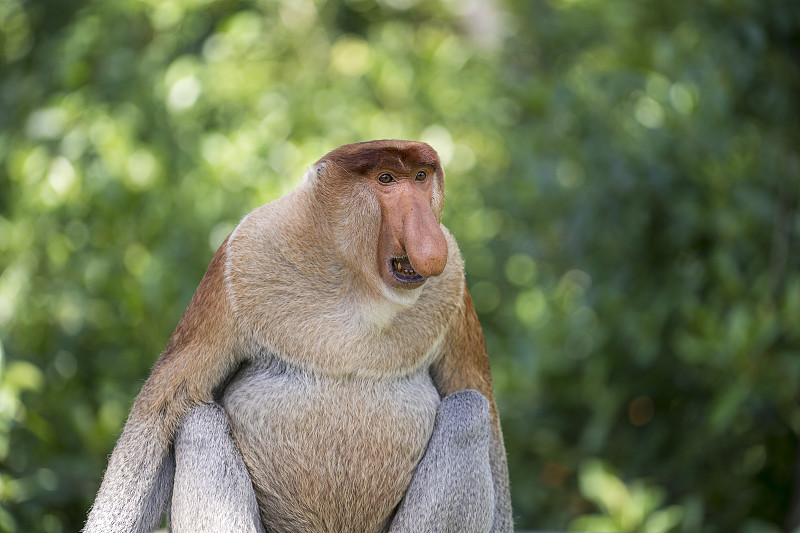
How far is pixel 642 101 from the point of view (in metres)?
4.34

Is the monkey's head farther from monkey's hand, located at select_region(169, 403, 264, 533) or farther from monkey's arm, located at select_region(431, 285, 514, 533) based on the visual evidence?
monkey's hand, located at select_region(169, 403, 264, 533)

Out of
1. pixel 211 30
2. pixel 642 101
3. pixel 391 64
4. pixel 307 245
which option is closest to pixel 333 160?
pixel 307 245

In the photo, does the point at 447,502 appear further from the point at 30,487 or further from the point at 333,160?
the point at 30,487

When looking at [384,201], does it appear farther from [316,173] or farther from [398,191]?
[316,173]

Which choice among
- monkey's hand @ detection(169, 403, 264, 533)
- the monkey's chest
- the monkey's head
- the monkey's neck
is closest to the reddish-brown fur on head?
the monkey's head

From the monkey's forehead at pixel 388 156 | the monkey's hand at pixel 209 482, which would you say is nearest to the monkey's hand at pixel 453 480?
the monkey's hand at pixel 209 482

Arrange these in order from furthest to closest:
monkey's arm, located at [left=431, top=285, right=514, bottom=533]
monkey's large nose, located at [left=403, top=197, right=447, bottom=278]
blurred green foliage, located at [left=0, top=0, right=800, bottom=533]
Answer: blurred green foliage, located at [left=0, top=0, right=800, bottom=533]
monkey's arm, located at [left=431, top=285, right=514, bottom=533]
monkey's large nose, located at [left=403, top=197, right=447, bottom=278]

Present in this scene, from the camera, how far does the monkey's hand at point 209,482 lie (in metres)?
1.92

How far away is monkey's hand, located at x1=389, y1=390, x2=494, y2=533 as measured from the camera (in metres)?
2.00

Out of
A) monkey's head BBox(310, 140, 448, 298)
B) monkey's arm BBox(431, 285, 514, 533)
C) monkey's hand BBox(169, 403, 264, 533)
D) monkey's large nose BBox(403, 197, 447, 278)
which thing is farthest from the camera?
monkey's arm BBox(431, 285, 514, 533)

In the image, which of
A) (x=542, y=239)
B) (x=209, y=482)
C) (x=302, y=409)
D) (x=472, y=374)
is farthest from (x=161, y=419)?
(x=542, y=239)

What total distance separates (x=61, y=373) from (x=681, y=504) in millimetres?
2775

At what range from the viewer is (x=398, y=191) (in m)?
1.84

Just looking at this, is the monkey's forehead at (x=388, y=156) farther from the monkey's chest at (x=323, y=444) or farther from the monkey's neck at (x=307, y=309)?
the monkey's chest at (x=323, y=444)
